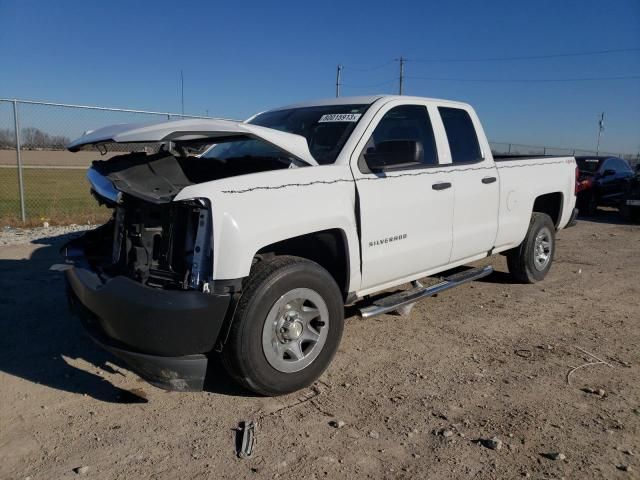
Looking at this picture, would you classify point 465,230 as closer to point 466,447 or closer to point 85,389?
point 466,447

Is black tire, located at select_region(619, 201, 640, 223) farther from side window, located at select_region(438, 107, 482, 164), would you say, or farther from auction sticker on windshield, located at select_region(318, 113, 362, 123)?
auction sticker on windshield, located at select_region(318, 113, 362, 123)

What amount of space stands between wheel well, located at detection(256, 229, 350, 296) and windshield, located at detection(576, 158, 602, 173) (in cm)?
1265

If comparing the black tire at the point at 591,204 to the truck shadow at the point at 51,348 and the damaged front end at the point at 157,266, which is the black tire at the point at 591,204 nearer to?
the damaged front end at the point at 157,266

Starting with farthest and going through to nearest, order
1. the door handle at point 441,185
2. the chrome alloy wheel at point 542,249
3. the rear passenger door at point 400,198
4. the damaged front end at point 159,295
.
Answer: the chrome alloy wheel at point 542,249
the door handle at point 441,185
the rear passenger door at point 400,198
the damaged front end at point 159,295

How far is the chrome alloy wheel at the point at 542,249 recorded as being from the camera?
627cm

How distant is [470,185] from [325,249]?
5.90 feet

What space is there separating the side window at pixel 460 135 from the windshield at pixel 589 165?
417 inches

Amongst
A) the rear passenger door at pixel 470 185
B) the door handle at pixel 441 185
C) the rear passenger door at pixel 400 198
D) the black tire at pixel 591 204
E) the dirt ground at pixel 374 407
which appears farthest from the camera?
the black tire at pixel 591 204

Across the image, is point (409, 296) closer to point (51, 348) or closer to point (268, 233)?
point (268, 233)

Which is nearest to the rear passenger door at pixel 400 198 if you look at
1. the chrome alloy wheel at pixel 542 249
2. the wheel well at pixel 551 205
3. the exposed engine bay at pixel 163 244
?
the exposed engine bay at pixel 163 244

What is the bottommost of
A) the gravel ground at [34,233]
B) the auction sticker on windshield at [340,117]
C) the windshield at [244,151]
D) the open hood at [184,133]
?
the gravel ground at [34,233]

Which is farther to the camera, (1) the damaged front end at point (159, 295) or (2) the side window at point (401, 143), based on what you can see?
(2) the side window at point (401, 143)

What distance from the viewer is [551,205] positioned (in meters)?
6.74

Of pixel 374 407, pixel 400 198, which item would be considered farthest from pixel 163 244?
pixel 400 198
